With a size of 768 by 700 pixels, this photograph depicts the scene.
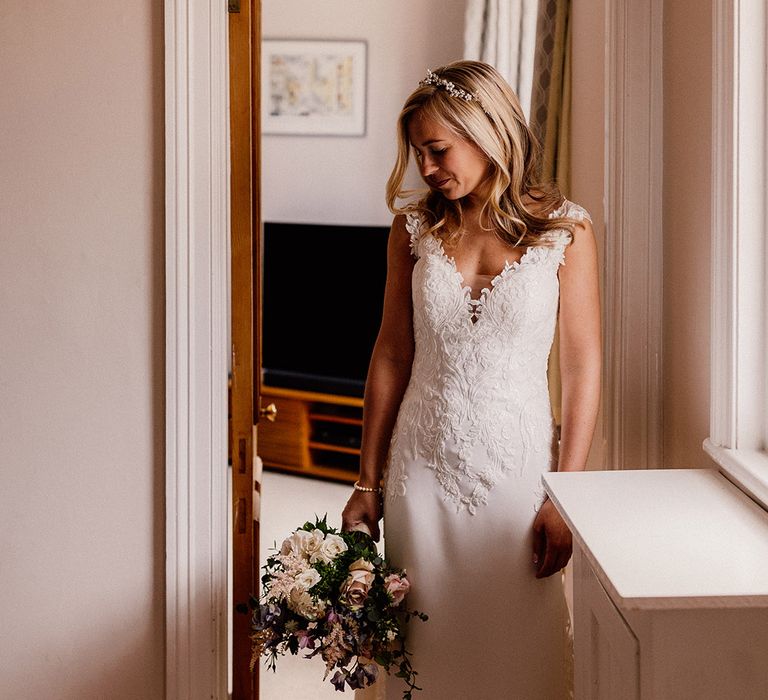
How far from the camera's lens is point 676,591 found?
1.05m

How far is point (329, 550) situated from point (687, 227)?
95 cm

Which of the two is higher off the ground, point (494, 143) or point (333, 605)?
point (494, 143)

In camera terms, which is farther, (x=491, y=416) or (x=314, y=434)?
(x=314, y=434)

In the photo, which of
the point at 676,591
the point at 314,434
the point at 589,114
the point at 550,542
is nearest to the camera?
the point at 676,591

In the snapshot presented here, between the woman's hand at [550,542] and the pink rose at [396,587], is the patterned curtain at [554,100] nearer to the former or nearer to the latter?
the woman's hand at [550,542]

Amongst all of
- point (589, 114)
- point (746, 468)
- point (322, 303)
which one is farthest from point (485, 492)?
point (322, 303)

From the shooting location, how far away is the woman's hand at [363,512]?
1936 millimetres

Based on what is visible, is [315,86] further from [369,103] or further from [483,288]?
[483,288]

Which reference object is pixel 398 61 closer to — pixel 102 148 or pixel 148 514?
pixel 102 148

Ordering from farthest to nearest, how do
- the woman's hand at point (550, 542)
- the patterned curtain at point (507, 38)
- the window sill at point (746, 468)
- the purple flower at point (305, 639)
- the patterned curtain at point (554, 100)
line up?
the patterned curtain at point (507, 38) < the patterned curtain at point (554, 100) < the woman's hand at point (550, 542) < the purple flower at point (305, 639) < the window sill at point (746, 468)

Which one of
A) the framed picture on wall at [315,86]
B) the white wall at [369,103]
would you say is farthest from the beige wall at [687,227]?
the framed picture on wall at [315,86]

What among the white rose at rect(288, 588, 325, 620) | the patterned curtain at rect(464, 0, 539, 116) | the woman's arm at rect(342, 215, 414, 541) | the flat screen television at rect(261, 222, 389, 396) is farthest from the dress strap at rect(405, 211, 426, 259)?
the flat screen television at rect(261, 222, 389, 396)

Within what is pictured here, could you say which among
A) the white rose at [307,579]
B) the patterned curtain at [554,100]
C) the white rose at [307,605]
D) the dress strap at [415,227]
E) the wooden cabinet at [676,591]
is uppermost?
the patterned curtain at [554,100]

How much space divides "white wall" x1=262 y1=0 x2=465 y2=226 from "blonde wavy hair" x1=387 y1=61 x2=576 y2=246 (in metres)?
3.06
